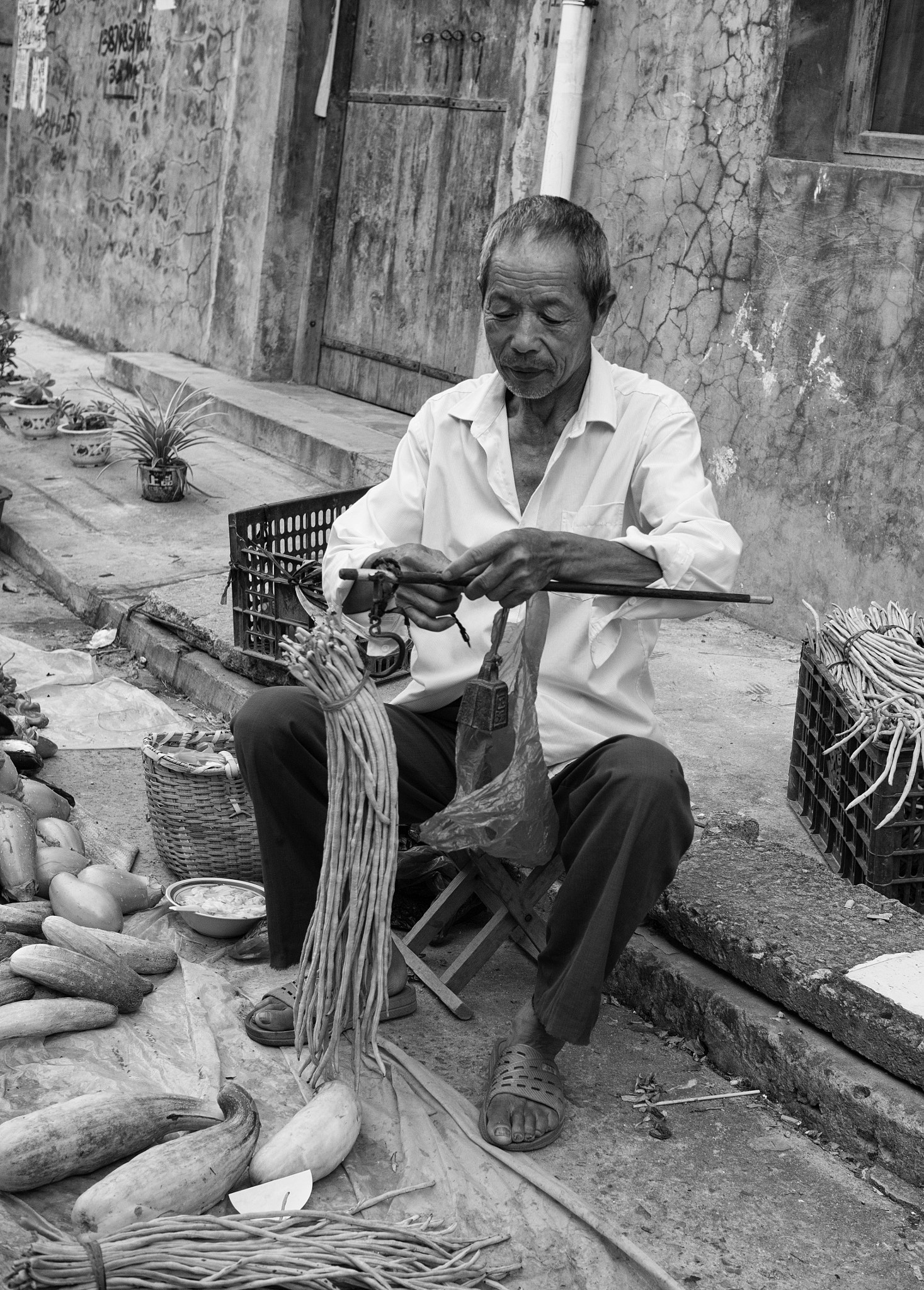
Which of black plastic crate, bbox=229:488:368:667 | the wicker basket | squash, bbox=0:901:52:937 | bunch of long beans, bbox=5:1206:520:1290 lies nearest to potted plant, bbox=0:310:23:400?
black plastic crate, bbox=229:488:368:667

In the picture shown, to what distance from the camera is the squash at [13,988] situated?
2875 millimetres

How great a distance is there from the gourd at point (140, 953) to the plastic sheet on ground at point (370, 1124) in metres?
0.04

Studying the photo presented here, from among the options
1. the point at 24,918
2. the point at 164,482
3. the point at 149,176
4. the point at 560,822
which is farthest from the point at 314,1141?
the point at 149,176

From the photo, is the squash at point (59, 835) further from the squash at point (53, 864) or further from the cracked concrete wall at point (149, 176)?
the cracked concrete wall at point (149, 176)

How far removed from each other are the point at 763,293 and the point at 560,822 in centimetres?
294

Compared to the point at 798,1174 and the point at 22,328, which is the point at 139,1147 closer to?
the point at 798,1174

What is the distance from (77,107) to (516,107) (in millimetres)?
6141

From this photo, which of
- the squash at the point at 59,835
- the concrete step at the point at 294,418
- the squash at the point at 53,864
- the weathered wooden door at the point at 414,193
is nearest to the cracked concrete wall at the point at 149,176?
the concrete step at the point at 294,418

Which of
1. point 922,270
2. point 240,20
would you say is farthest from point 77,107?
point 922,270

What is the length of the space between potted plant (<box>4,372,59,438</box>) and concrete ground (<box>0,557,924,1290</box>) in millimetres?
5686

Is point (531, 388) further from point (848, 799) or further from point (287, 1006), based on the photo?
point (287, 1006)

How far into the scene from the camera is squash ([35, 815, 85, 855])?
3.54m

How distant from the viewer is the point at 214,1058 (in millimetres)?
2834

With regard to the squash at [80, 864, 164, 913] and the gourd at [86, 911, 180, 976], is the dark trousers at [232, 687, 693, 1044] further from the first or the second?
the squash at [80, 864, 164, 913]
